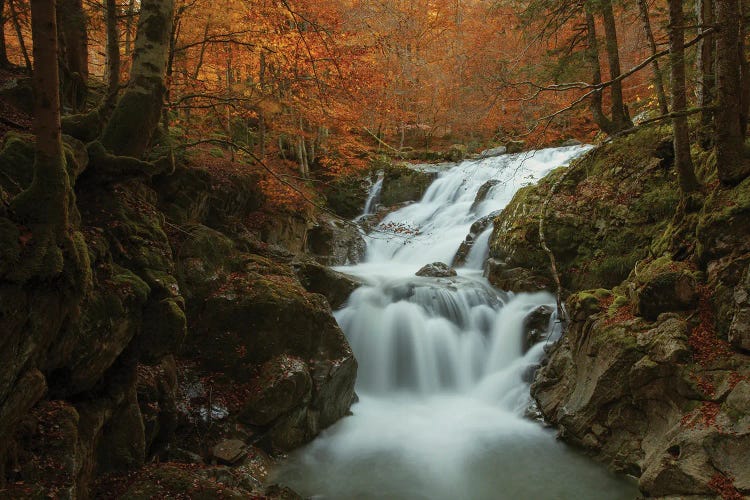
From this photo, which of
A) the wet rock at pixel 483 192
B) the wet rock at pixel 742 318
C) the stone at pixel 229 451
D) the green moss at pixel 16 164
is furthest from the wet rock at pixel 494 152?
the green moss at pixel 16 164

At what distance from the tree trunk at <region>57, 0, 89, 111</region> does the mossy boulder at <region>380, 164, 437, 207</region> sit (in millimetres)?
13062

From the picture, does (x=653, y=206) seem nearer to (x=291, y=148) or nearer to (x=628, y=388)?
(x=628, y=388)

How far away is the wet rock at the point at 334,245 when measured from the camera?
50.1 ft

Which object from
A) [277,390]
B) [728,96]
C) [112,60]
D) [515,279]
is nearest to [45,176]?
[112,60]

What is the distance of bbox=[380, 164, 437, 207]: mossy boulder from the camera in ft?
62.6

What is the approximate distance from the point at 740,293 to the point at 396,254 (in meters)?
10.9

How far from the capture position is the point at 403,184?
19.4 metres

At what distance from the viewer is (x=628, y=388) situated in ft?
20.8

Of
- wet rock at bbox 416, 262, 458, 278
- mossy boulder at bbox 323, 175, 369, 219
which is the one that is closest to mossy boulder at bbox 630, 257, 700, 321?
wet rock at bbox 416, 262, 458, 278

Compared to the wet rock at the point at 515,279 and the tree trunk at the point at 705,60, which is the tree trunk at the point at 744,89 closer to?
the tree trunk at the point at 705,60

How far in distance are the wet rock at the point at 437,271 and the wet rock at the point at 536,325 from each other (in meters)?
2.97

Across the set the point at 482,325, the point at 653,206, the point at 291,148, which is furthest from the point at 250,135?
the point at 653,206

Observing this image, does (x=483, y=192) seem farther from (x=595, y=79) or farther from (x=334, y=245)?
(x=595, y=79)

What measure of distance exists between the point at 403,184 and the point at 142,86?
1461 centimetres
